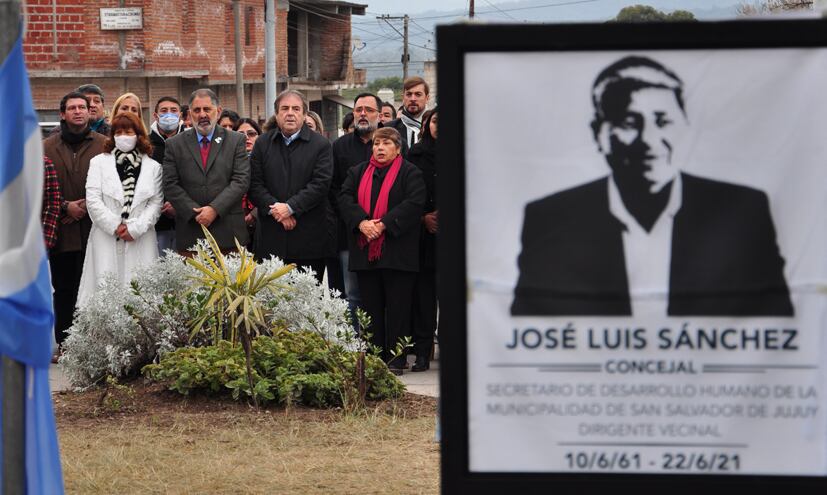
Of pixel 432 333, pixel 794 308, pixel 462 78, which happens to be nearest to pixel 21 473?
pixel 462 78

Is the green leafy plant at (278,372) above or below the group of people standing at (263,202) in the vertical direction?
below

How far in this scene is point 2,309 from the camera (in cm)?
453

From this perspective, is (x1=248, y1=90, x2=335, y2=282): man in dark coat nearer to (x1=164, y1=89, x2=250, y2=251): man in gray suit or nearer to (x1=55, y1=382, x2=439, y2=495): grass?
(x1=164, y1=89, x2=250, y2=251): man in gray suit

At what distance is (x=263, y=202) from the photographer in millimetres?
11133

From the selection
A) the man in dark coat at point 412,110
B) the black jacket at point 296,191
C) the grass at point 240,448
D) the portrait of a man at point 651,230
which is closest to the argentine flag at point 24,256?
the grass at point 240,448

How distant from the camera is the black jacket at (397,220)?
10.4 m

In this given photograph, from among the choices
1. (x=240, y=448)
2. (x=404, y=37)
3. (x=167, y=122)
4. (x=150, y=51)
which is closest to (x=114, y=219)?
(x=167, y=122)

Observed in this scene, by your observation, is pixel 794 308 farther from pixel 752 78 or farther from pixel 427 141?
pixel 427 141

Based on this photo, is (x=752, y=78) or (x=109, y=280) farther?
(x=109, y=280)

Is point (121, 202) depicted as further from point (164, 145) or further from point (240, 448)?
point (240, 448)

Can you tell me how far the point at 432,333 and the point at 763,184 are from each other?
748cm

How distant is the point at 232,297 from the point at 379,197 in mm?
2093

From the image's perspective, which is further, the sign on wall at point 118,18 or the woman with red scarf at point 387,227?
the sign on wall at point 118,18

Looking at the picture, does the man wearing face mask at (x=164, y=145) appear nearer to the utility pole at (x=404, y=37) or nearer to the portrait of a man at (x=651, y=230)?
the portrait of a man at (x=651, y=230)
